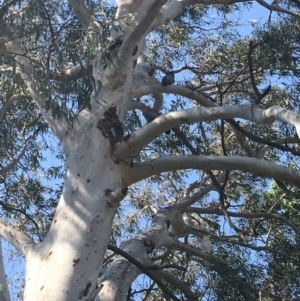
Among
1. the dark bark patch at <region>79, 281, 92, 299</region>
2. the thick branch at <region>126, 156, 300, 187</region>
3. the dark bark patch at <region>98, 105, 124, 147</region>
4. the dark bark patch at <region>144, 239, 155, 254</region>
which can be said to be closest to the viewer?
the dark bark patch at <region>79, 281, 92, 299</region>

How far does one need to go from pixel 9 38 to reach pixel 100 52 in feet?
1.89

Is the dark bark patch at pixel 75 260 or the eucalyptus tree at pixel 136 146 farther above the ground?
the eucalyptus tree at pixel 136 146

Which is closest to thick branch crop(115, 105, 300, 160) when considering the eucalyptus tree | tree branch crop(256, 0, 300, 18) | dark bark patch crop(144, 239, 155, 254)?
the eucalyptus tree

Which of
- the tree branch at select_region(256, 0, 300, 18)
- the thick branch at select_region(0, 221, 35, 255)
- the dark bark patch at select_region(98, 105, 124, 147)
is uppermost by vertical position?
the tree branch at select_region(256, 0, 300, 18)

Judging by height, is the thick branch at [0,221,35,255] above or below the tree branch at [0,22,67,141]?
below

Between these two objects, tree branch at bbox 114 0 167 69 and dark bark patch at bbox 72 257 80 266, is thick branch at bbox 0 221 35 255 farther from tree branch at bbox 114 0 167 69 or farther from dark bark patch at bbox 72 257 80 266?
tree branch at bbox 114 0 167 69

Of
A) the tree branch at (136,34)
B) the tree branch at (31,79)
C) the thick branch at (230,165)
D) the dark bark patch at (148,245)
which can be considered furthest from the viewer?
the dark bark patch at (148,245)

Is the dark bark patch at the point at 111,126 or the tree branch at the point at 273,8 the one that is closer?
the dark bark patch at the point at 111,126

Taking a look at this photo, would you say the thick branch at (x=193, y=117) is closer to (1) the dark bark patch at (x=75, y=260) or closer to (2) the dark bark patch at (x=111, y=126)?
(2) the dark bark patch at (x=111, y=126)

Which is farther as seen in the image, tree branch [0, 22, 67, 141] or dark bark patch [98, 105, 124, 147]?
tree branch [0, 22, 67, 141]

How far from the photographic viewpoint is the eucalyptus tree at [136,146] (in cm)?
354

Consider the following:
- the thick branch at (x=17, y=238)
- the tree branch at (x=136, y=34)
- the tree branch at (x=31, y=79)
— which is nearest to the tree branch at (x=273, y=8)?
the tree branch at (x=136, y=34)

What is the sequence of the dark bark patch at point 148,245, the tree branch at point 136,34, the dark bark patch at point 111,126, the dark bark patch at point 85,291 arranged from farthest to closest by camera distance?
the dark bark patch at point 148,245
the dark bark patch at point 111,126
the tree branch at point 136,34
the dark bark patch at point 85,291

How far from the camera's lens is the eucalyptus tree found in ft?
11.6
